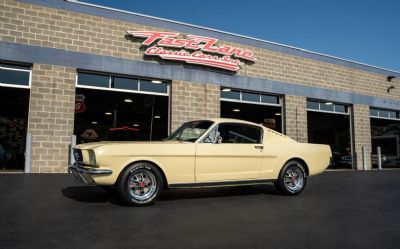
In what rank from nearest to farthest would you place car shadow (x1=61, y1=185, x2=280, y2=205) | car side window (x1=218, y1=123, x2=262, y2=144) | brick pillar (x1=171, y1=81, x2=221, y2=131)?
car shadow (x1=61, y1=185, x2=280, y2=205), car side window (x1=218, y1=123, x2=262, y2=144), brick pillar (x1=171, y1=81, x2=221, y2=131)

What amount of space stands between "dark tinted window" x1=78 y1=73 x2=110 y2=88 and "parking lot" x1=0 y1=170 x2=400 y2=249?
18.5 ft

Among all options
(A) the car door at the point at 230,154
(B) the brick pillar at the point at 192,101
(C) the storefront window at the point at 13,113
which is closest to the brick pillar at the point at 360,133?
(B) the brick pillar at the point at 192,101

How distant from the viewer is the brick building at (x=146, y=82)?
10914mm

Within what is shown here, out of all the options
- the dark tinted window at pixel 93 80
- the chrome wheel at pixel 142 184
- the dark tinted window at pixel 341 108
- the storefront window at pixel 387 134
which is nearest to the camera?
the chrome wheel at pixel 142 184

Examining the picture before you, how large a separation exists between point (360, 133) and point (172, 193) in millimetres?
14939

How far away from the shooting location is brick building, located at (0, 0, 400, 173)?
10914 millimetres

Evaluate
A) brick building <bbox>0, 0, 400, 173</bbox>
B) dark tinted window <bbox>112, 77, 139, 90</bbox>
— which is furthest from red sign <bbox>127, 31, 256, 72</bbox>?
dark tinted window <bbox>112, 77, 139, 90</bbox>

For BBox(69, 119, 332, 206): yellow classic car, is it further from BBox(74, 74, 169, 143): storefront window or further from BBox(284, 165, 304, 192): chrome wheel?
BBox(74, 74, 169, 143): storefront window

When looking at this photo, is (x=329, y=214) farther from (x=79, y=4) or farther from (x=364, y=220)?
(x=79, y=4)

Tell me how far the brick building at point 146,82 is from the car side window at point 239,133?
21.8 feet

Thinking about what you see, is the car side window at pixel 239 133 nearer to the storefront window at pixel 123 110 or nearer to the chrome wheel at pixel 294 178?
the chrome wheel at pixel 294 178

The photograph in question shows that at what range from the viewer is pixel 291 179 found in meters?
6.98

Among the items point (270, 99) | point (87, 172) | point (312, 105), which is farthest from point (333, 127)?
point (87, 172)

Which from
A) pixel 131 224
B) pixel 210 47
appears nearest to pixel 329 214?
pixel 131 224
